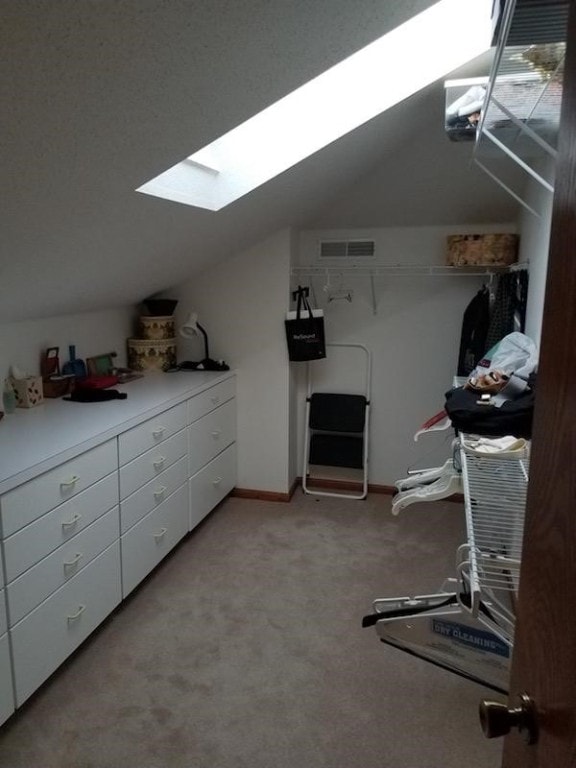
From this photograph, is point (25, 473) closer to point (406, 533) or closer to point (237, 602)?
point (237, 602)

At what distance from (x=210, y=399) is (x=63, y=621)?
1480 millimetres

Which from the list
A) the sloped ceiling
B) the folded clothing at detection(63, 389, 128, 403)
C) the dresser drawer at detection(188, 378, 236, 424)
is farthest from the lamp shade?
the folded clothing at detection(63, 389, 128, 403)

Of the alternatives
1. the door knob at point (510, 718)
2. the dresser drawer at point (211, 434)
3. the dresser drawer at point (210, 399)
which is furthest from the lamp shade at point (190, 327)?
the door knob at point (510, 718)

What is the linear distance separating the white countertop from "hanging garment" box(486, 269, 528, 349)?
5.39 ft

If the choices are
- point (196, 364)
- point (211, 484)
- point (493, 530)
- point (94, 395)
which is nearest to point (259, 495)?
Answer: point (211, 484)

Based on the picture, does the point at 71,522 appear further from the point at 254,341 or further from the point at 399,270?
the point at 399,270

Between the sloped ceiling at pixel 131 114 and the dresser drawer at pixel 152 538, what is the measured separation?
3.59ft

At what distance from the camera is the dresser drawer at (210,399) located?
2953 mm

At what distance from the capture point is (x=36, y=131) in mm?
1150

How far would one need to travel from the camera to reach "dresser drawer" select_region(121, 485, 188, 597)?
240 cm

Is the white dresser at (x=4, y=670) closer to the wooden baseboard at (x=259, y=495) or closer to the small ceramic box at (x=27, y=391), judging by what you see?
the small ceramic box at (x=27, y=391)

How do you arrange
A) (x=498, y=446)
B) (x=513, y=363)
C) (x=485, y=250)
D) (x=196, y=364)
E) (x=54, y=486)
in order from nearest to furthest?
(x=498, y=446) < (x=54, y=486) < (x=513, y=363) < (x=485, y=250) < (x=196, y=364)

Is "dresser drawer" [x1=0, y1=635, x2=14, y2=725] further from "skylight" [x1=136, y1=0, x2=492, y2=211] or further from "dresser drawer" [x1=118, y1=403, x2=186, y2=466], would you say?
"skylight" [x1=136, y1=0, x2=492, y2=211]

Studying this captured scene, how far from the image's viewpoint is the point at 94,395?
2617 mm
